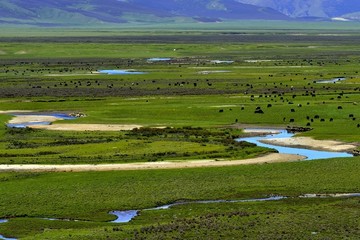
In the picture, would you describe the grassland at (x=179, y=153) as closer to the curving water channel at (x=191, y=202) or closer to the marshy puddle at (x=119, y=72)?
the curving water channel at (x=191, y=202)

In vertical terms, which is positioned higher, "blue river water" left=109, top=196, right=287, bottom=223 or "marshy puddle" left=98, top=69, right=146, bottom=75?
"marshy puddle" left=98, top=69, right=146, bottom=75

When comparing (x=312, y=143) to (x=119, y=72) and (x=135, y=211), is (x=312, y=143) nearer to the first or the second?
(x=135, y=211)

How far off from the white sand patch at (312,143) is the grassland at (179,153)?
182 cm

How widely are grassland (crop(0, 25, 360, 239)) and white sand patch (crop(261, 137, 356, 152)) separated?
1816 mm

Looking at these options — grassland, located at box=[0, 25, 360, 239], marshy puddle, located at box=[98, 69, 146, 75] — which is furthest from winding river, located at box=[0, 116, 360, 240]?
marshy puddle, located at box=[98, 69, 146, 75]

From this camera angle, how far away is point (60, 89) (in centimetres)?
10550

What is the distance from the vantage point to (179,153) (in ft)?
187

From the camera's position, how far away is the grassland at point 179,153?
126ft

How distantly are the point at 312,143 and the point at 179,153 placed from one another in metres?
11.0

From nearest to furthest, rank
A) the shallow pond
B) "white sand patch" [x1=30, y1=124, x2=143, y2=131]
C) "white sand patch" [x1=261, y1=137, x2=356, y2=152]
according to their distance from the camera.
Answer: the shallow pond → "white sand patch" [x1=261, y1=137, x2=356, y2=152] → "white sand patch" [x1=30, y1=124, x2=143, y2=131]

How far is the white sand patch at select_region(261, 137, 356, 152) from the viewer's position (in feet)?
196

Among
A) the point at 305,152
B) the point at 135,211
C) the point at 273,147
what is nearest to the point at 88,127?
the point at 273,147

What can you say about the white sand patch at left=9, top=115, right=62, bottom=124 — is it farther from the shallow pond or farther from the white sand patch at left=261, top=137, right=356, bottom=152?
the white sand patch at left=261, top=137, right=356, bottom=152

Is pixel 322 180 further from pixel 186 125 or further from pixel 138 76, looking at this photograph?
pixel 138 76
